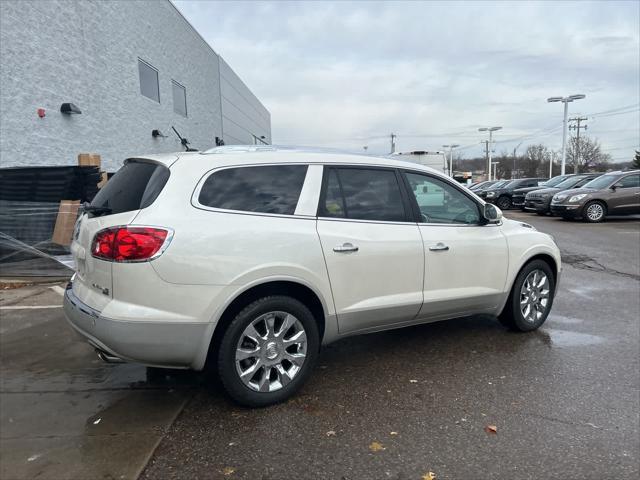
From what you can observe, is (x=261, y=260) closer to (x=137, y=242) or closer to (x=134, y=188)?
(x=137, y=242)

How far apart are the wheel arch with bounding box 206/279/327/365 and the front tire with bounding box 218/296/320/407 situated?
56 mm

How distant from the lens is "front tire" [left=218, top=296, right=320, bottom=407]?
3.04m

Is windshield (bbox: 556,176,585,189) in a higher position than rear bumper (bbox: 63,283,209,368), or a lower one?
higher

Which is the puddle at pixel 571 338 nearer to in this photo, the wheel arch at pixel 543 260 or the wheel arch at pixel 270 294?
the wheel arch at pixel 543 260

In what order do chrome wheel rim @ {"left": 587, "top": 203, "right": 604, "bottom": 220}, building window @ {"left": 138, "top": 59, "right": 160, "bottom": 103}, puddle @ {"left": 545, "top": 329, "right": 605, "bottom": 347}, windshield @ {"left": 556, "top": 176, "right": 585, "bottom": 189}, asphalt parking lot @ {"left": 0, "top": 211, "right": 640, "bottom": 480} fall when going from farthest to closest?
1. windshield @ {"left": 556, "top": 176, "right": 585, "bottom": 189}
2. chrome wheel rim @ {"left": 587, "top": 203, "right": 604, "bottom": 220}
3. building window @ {"left": 138, "top": 59, "right": 160, "bottom": 103}
4. puddle @ {"left": 545, "top": 329, "right": 605, "bottom": 347}
5. asphalt parking lot @ {"left": 0, "top": 211, "right": 640, "bottom": 480}

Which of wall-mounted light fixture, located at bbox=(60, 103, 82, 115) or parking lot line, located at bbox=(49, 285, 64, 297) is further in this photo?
wall-mounted light fixture, located at bbox=(60, 103, 82, 115)

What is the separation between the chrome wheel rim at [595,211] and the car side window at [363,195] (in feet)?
46.6

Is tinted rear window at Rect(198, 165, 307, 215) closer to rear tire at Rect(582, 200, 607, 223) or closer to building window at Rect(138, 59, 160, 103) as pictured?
building window at Rect(138, 59, 160, 103)

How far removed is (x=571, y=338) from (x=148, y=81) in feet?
50.4

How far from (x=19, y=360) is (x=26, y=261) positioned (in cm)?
355

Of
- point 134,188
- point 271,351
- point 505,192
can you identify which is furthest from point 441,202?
point 505,192

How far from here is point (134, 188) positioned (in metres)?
3.09

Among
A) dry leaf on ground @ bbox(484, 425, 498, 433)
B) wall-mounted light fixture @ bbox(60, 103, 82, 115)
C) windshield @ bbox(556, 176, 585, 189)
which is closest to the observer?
dry leaf on ground @ bbox(484, 425, 498, 433)

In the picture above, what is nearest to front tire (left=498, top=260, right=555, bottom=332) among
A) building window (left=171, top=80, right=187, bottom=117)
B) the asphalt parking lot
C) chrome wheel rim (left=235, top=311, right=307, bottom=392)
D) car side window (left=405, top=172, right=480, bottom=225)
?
the asphalt parking lot
